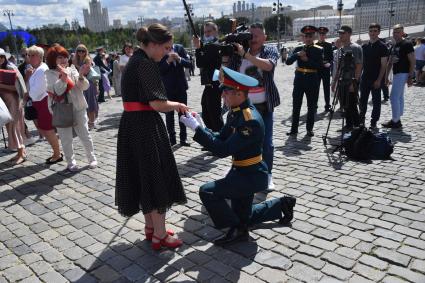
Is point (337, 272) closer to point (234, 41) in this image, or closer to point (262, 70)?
point (262, 70)

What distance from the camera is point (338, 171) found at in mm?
6004

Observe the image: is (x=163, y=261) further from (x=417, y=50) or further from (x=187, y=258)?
(x=417, y=50)

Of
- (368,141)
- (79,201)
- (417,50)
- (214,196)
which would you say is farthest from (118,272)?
(417,50)

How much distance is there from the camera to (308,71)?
7.77m

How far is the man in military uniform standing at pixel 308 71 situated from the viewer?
7.55m

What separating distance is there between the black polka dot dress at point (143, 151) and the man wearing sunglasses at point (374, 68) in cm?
587

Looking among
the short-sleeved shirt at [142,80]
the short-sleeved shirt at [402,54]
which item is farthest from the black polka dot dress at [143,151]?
the short-sleeved shirt at [402,54]

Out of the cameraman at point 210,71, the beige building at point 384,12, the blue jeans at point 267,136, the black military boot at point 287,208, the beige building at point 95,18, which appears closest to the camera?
the black military boot at point 287,208

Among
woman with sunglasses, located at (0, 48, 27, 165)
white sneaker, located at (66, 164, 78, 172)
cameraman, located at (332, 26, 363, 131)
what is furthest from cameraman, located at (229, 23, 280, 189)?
woman with sunglasses, located at (0, 48, 27, 165)

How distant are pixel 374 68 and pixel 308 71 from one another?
1.57 m

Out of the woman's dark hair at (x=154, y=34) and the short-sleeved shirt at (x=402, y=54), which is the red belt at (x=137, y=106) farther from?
the short-sleeved shirt at (x=402, y=54)

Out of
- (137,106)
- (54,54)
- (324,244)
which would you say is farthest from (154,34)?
(54,54)

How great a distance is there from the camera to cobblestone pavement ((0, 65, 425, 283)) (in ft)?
11.6

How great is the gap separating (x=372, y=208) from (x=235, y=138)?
2.18 meters
